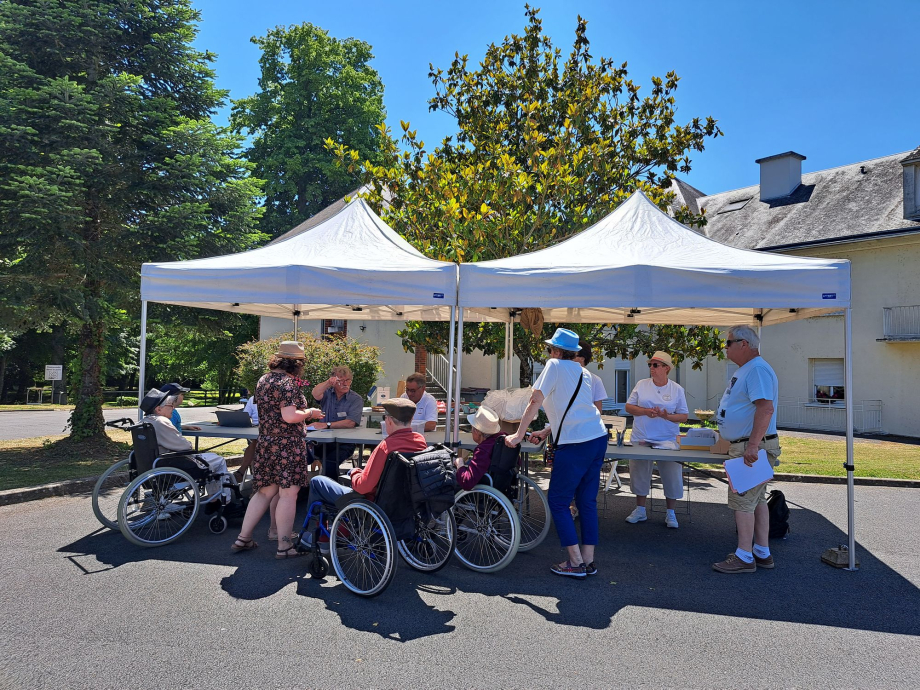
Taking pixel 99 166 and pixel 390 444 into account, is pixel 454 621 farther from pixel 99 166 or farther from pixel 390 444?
pixel 99 166

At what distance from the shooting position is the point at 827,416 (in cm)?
2291

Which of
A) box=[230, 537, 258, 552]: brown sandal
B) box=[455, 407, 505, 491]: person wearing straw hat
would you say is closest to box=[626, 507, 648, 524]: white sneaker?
box=[455, 407, 505, 491]: person wearing straw hat

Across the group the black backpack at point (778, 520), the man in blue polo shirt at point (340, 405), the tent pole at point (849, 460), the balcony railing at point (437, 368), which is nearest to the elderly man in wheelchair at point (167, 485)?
the man in blue polo shirt at point (340, 405)

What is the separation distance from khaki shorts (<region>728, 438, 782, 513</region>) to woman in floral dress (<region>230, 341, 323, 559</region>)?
352 cm

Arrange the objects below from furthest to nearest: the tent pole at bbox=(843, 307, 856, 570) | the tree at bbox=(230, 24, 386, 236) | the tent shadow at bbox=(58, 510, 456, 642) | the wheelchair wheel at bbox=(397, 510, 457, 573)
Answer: the tree at bbox=(230, 24, 386, 236)
the tent pole at bbox=(843, 307, 856, 570)
the wheelchair wheel at bbox=(397, 510, 457, 573)
the tent shadow at bbox=(58, 510, 456, 642)

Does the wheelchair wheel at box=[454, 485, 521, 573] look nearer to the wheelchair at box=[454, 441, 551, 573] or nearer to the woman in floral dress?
the wheelchair at box=[454, 441, 551, 573]

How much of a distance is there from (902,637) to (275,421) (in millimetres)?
4615

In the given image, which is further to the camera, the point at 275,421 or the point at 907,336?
the point at 907,336

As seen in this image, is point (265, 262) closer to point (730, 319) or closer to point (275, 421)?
point (275, 421)

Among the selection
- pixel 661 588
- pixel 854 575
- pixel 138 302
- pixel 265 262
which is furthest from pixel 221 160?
pixel 854 575

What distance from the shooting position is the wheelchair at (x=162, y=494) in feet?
19.7

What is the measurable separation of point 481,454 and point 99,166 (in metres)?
9.14

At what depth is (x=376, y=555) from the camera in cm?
495

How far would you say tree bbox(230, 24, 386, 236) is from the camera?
31781 millimetres
